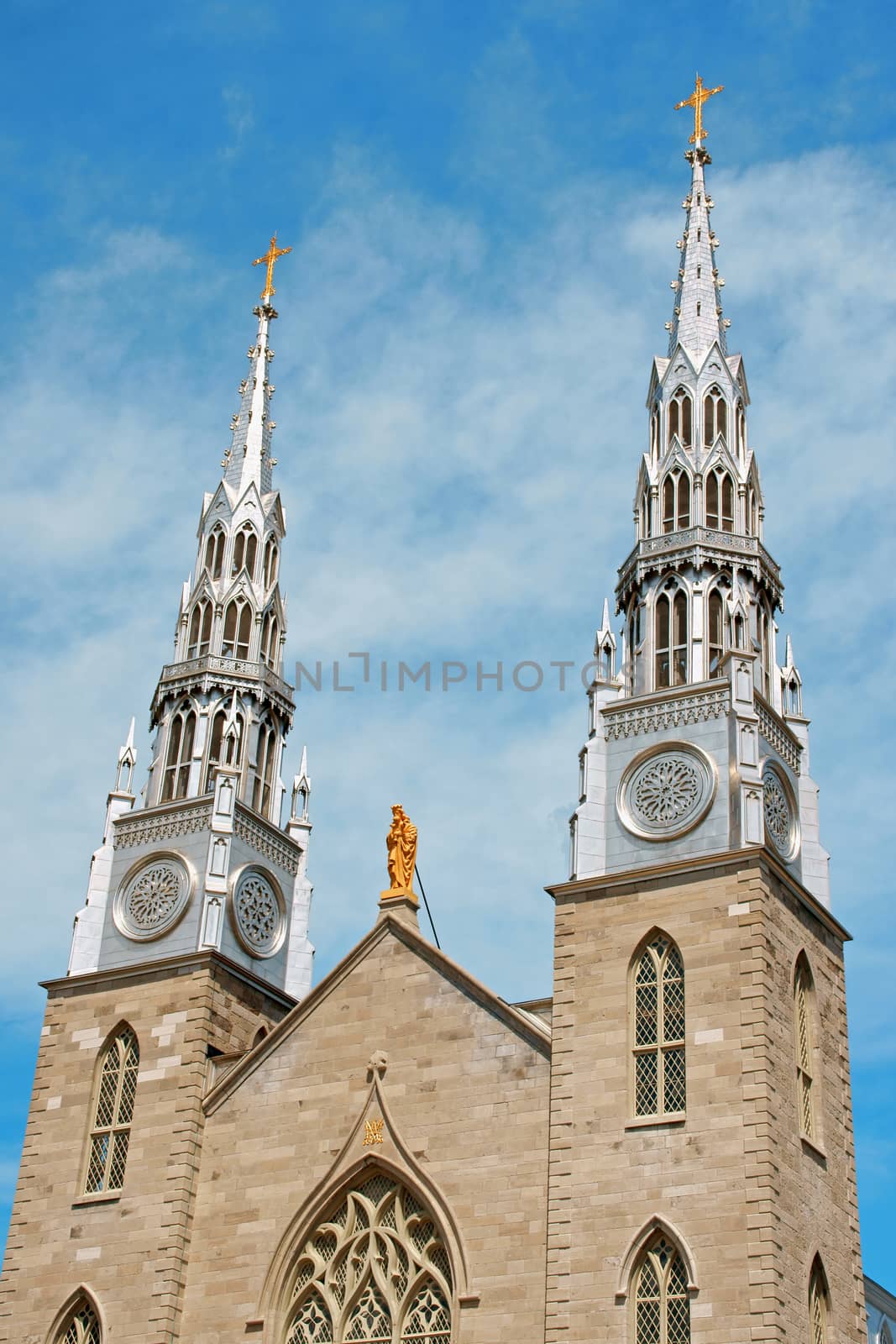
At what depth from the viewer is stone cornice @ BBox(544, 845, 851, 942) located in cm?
3400

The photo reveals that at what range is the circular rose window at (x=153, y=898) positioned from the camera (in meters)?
41.0

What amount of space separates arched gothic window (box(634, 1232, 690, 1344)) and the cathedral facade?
45 mm

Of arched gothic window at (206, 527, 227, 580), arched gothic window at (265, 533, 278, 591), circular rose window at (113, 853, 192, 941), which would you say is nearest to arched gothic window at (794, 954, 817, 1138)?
circular rose window at (113, 853, 192, 941)

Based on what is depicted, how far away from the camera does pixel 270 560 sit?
156ft

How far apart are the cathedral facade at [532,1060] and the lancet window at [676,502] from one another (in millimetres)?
79

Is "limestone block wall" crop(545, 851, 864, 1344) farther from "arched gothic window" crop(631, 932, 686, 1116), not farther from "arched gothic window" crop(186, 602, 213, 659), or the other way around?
"arched gothic window" crop(186, 602, 213, 659)

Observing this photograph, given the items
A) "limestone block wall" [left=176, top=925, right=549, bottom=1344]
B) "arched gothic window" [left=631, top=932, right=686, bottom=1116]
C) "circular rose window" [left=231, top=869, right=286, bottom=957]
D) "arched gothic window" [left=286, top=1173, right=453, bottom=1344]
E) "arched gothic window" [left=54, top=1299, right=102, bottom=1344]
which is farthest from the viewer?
"circular rose window" [left=231, top=869, right=286, bottom=957]

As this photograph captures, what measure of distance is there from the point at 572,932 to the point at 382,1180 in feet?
19.4

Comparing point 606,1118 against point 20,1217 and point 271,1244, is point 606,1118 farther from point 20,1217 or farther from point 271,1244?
point 20,1217

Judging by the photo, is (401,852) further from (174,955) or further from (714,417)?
(714,417)

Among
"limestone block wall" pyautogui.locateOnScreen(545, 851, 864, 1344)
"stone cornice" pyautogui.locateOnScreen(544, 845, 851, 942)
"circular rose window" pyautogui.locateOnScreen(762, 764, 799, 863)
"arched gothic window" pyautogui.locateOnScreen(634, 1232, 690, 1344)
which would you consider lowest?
"arched gothic window" pyautogui.locateOnScreen(634, 1232, 690, 1344)

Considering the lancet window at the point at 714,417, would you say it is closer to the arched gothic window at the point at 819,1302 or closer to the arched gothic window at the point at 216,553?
the arched gothic window at the point at 216,553

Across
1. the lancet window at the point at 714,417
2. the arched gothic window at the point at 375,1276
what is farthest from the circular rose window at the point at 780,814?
the arched gothic window at the point at 375,1276

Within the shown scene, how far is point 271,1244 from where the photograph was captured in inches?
1400
